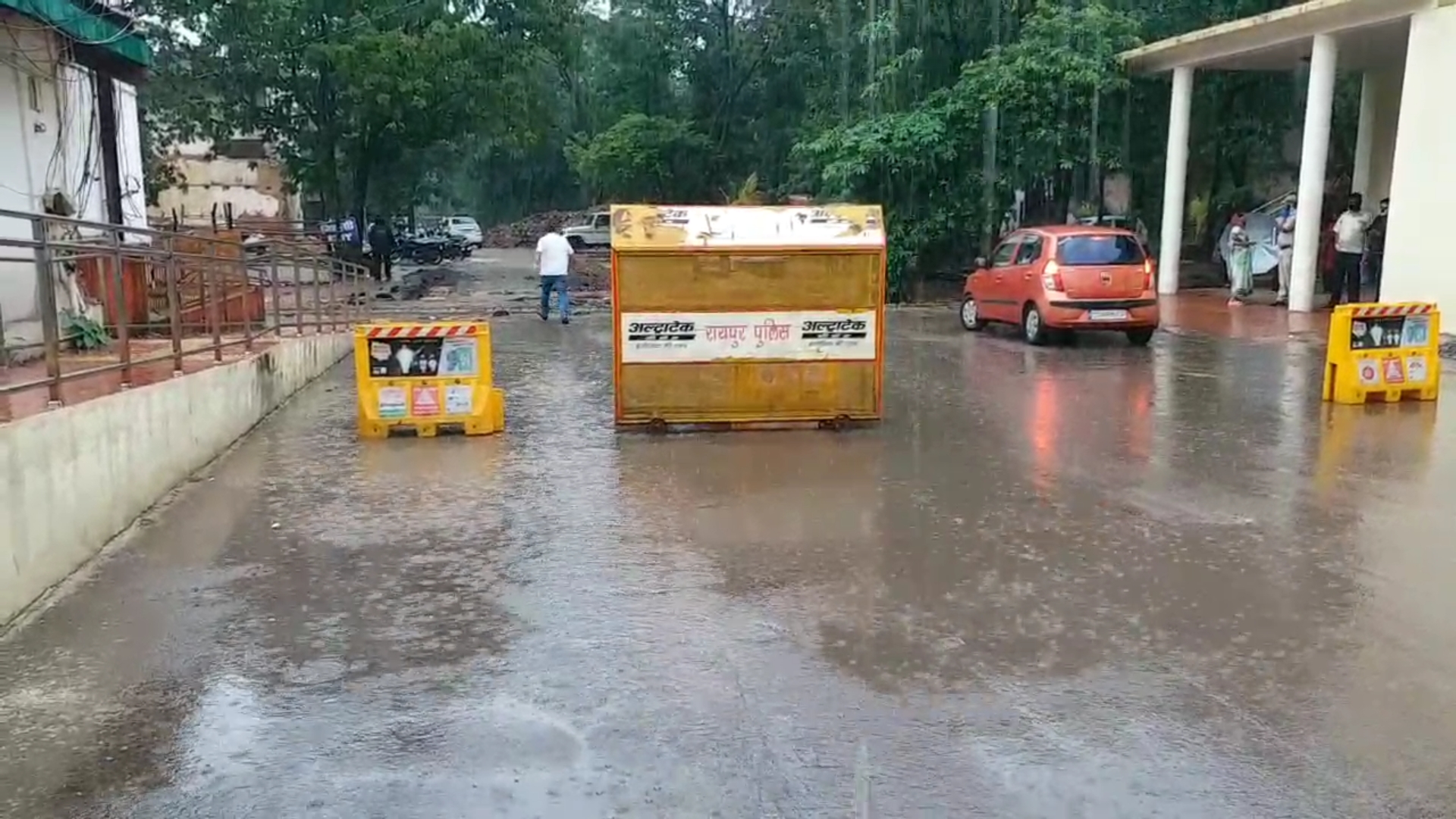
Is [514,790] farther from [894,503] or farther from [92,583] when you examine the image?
[894,503]

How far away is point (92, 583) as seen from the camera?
5.86 m

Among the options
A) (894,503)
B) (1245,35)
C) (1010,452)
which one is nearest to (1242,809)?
(894,503)

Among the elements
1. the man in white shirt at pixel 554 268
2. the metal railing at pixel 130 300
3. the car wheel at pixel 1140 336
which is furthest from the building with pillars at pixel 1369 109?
the metal railing at pixel 130 300

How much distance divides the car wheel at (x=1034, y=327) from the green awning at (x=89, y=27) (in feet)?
36.7

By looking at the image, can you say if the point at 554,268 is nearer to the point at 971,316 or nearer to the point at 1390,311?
the point at 971,316

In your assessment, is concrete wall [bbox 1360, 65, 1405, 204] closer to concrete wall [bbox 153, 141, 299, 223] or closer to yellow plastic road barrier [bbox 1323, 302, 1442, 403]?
yellow plastic road barrier [bbox 1323, 302, 1442, 403]

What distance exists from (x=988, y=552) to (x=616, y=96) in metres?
40.7

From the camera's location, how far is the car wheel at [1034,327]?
15.0m

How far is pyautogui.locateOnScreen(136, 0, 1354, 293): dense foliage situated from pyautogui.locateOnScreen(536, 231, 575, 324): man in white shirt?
6.67 metres

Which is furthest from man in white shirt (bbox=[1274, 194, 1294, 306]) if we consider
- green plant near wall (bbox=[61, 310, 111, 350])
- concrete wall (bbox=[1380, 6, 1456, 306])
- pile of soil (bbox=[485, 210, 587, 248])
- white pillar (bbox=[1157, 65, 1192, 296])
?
pile of soil (bbox=[485, 210, 587, 248])

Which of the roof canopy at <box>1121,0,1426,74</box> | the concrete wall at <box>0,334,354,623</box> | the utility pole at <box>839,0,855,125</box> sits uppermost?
the utility pole at <box>839,0,855,125</box>

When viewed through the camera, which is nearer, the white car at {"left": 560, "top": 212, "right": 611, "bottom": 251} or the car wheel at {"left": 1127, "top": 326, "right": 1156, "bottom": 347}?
the car wheel at {"left": 1127, "top": 326, "right": 1156, "bottom": 347}

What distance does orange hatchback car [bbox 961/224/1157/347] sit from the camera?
14516 mm

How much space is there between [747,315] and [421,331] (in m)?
2.64
